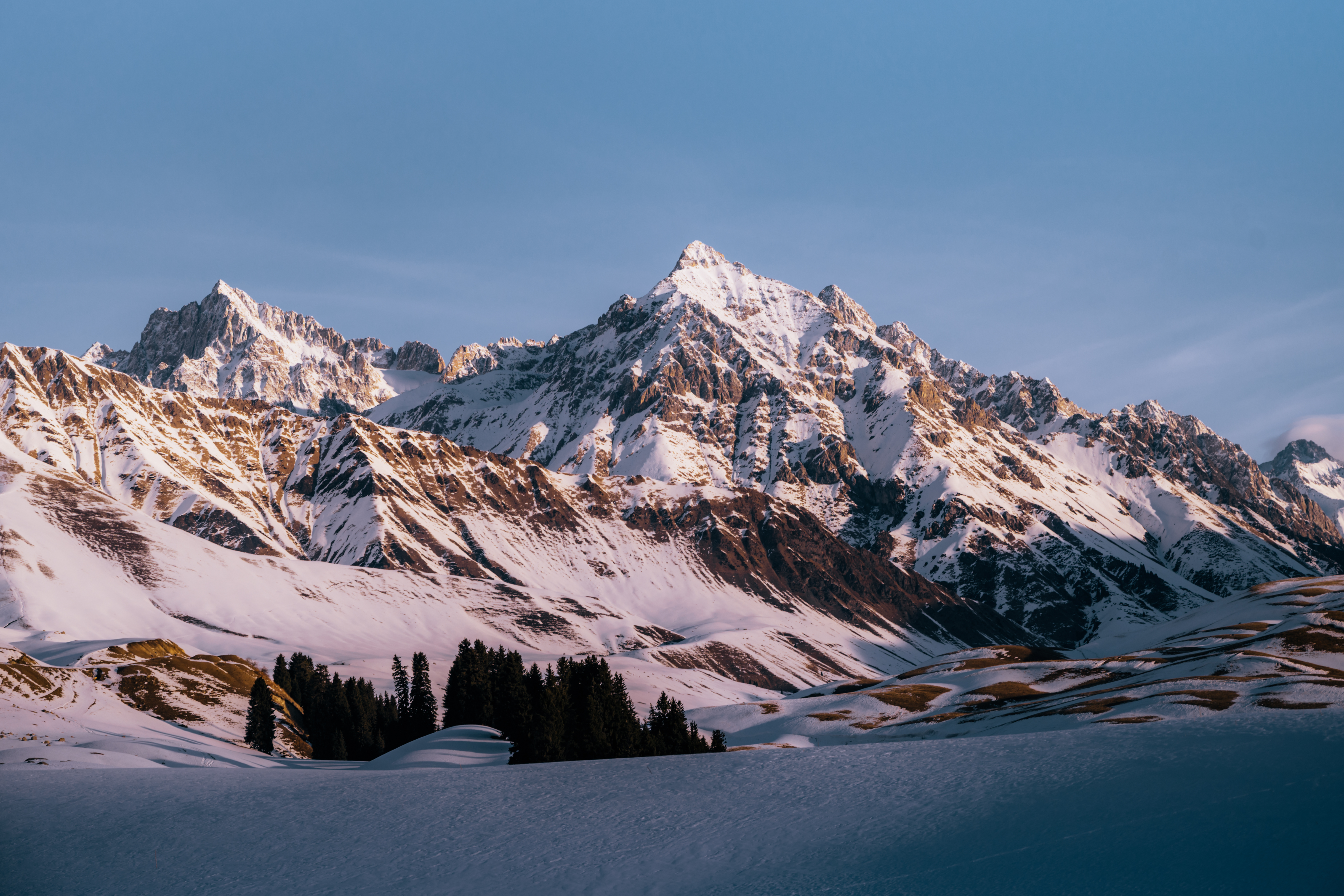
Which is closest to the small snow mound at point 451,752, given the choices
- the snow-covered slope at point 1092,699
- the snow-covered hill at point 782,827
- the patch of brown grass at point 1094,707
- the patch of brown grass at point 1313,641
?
the snow-covered hill at point 782,827

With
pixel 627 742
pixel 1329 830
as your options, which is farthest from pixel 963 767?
pixel 627 742

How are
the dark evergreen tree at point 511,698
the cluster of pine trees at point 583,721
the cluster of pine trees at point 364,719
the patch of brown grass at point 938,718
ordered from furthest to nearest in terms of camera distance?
the patch of brown grass at point 938,718 < the cluster of pine trees at point 364,719 < the dark evergreen tree at point 511,698 < the cluster of pine trees at point 583,721

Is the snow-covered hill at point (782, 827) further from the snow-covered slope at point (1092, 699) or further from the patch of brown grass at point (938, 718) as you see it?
the patch of brown grass at point (938, 718)

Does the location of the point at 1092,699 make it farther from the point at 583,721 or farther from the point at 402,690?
the point at 402,690

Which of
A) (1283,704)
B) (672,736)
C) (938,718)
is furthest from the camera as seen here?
(938,718)

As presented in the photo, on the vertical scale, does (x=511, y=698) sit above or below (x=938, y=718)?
above

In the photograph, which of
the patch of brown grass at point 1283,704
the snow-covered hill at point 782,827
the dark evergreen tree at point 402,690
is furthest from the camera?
the dark evergreen tree at point 402,690

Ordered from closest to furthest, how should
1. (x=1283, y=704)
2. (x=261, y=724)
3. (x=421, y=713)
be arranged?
1. (x=1283, y=704)
2. (x=261, y=724)
3. (x=421, y=713)

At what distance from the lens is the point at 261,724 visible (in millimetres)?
140125

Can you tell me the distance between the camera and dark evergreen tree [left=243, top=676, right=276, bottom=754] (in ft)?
458

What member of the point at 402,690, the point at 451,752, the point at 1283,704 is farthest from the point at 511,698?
the point at 1283,704

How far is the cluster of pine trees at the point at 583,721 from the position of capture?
9938 centimetres

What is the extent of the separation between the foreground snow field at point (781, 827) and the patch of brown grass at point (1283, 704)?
133 ft

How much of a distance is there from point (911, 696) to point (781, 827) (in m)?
148
